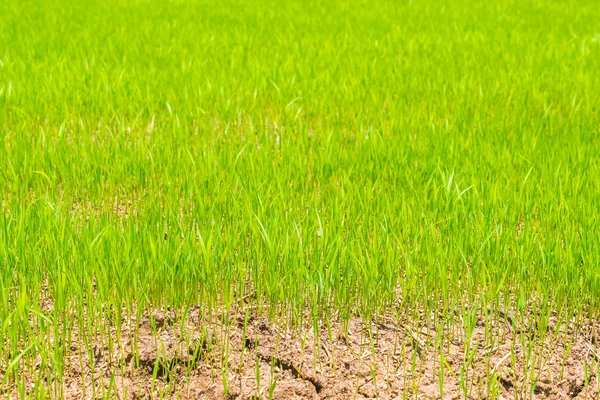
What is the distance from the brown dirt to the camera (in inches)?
Result: 74.0

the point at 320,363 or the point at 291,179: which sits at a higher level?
the point at 291,179

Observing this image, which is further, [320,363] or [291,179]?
[291,179]

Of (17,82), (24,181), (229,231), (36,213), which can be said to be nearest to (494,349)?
(229,231)

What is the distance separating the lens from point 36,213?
7.93 ft

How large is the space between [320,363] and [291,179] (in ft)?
3.78

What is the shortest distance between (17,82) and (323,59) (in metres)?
1.97

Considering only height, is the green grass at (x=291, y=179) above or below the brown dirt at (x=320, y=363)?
above

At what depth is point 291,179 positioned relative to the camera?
3.01m

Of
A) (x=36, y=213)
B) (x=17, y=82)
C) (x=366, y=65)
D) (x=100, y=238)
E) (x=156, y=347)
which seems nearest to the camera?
(x=156, y=347)

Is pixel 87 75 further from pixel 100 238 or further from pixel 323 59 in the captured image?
pixel 100 238

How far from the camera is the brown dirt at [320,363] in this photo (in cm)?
188

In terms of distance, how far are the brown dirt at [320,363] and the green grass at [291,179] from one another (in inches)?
2.8

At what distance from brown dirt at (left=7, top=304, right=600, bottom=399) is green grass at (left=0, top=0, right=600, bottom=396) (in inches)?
2.8

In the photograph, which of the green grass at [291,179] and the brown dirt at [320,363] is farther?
the green grass at [291,179]
